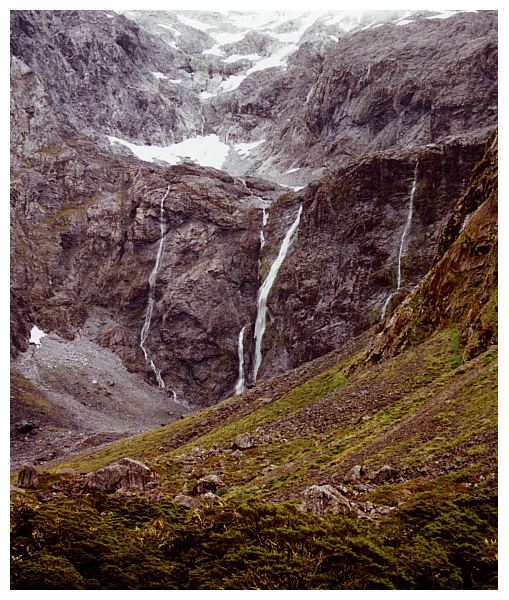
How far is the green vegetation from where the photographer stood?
1825cm

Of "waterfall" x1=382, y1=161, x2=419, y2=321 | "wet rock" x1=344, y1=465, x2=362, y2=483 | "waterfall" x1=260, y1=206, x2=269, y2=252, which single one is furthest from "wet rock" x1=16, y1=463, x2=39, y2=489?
"waterfall" x1=260, y1=206, x2=269, y2=252

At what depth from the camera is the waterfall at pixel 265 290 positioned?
9831 cm

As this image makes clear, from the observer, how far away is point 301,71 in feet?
652

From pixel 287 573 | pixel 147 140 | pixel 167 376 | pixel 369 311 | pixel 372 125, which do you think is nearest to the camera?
pixel 287 573

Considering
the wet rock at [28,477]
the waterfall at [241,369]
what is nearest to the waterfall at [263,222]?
the waterfall at [241,369]

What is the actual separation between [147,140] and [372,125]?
74671 mm

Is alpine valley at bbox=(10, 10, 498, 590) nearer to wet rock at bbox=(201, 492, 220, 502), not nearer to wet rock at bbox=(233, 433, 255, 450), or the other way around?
wet rock at bbox=(233, 433, 255, 450)

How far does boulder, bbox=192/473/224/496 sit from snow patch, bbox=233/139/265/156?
170504 mm

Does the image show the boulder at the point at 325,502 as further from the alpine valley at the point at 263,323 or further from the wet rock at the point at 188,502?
the wet rock at the point at 188,502

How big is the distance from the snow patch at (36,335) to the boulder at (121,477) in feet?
259

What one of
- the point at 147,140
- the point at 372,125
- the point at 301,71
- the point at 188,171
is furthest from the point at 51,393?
the point at 301,71

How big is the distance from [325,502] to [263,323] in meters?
79.5

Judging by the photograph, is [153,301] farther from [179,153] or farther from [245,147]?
[245,147]

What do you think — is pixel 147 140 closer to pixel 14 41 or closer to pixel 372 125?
pixel 14 41
